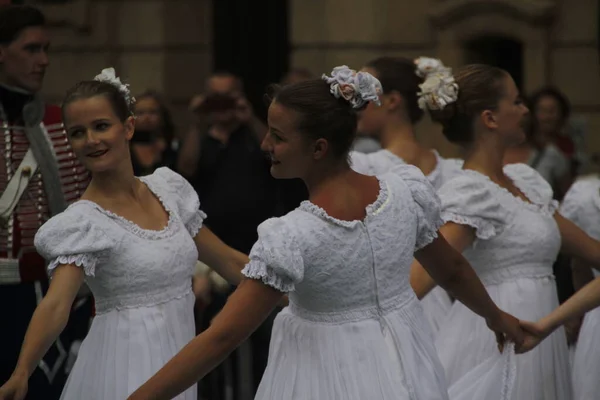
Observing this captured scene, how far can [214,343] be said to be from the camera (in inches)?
204

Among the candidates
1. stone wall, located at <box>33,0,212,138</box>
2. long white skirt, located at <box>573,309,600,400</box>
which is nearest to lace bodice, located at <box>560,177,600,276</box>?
long white skirt, located at <box>573,309,600,400</box>

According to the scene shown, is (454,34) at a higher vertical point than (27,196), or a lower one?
lower

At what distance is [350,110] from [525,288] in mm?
1637

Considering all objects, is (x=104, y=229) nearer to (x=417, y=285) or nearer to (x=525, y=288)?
(x=417, y=285)

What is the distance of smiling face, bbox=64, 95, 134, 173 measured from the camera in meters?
6.02

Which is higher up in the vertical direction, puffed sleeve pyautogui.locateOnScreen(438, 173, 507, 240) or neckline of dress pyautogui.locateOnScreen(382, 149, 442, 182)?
puffed sleeve pyautogui.locateOnScreen(438, 173, 507, 240)

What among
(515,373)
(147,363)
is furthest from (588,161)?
(147,363)

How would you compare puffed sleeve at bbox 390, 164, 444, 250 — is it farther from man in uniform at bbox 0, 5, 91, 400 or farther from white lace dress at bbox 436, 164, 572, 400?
man in uniform at bbox 0, 5, 91, 400

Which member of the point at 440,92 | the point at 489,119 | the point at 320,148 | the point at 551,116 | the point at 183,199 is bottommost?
the point at 551,116

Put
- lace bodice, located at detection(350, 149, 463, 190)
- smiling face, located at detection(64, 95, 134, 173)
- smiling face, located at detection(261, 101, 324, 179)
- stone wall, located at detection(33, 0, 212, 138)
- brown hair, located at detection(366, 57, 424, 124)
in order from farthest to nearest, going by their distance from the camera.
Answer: stone wall, located at detection(33, 0, 212, 138) < brown hair, located at detection(366, 57, 424, 124) < lace bodice, located at detection(350, 149, 463, 190) < smiling face, located at detection(64, 95, 134, 173) < smiling face, located at detection(261, 101, 324, 179)

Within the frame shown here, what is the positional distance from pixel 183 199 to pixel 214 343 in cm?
132

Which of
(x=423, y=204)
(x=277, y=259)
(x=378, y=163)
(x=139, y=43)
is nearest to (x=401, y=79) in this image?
(x=378, y=163)

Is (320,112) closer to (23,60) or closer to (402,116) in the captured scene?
(23,60)

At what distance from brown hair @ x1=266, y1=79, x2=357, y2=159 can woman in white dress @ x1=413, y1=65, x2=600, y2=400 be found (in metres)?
1.22
